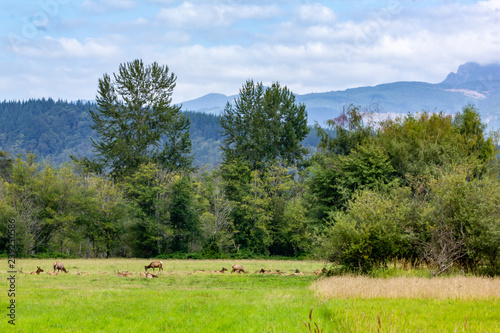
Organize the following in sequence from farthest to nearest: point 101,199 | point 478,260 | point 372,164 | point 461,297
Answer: point 101,199 → point 372,164 → point 478,260 → point 461,297

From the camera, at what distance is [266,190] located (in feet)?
197

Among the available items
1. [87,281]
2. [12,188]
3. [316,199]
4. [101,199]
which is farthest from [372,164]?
[12,188]

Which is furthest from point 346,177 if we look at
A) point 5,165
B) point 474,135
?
point 5,165

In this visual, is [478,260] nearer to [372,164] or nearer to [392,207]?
[392,207]

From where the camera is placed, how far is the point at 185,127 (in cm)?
6712

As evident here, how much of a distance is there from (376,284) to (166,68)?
5578 centimetres

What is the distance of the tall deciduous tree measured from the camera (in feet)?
200

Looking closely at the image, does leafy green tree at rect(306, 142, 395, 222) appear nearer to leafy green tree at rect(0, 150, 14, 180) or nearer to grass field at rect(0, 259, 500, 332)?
grass field at rect(0, 259, 500, 332)

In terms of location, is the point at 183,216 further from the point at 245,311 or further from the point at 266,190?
the point at 245,311

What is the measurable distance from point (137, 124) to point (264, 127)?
1868 cm

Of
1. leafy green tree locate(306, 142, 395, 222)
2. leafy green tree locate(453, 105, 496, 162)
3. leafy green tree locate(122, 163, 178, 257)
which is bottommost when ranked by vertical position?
leafy green tree locate(122, 163, 178, 257)

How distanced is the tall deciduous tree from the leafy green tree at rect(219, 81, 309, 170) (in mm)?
7131

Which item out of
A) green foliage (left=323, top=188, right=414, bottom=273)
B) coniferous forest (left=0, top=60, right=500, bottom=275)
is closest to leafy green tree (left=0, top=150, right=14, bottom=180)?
coniferous forest (left=0, top=60, right=500, bottom=275)

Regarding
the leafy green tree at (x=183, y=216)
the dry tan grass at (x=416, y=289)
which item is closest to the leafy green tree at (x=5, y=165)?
the leafy green tree at (x=183, y=216)
